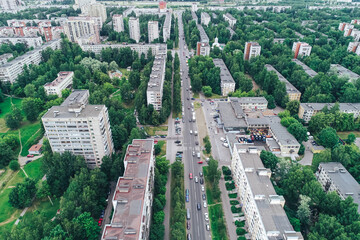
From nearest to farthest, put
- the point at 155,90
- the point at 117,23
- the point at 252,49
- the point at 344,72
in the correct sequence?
the point at 155,90 → the point at 344,72 → the point at 252,49 → the point at 117,23

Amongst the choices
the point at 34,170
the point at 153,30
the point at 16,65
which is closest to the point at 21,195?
the point at 34,170

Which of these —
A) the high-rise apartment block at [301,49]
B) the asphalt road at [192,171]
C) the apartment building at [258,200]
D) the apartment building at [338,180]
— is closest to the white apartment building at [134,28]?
the asphalt road at [192,171]

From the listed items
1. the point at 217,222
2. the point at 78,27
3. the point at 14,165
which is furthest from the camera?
the point at 78,27

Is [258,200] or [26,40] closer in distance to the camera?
[258,200]

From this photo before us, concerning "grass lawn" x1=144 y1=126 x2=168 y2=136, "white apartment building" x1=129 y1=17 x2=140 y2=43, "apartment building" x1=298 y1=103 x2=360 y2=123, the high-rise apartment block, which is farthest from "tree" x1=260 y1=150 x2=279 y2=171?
"white apartment building" x1=129 y1=17 x2=140 y2=43

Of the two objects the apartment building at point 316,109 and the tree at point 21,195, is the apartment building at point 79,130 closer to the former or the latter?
the tree at point 21,195

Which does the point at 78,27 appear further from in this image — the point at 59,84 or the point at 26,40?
the point at 59,84
